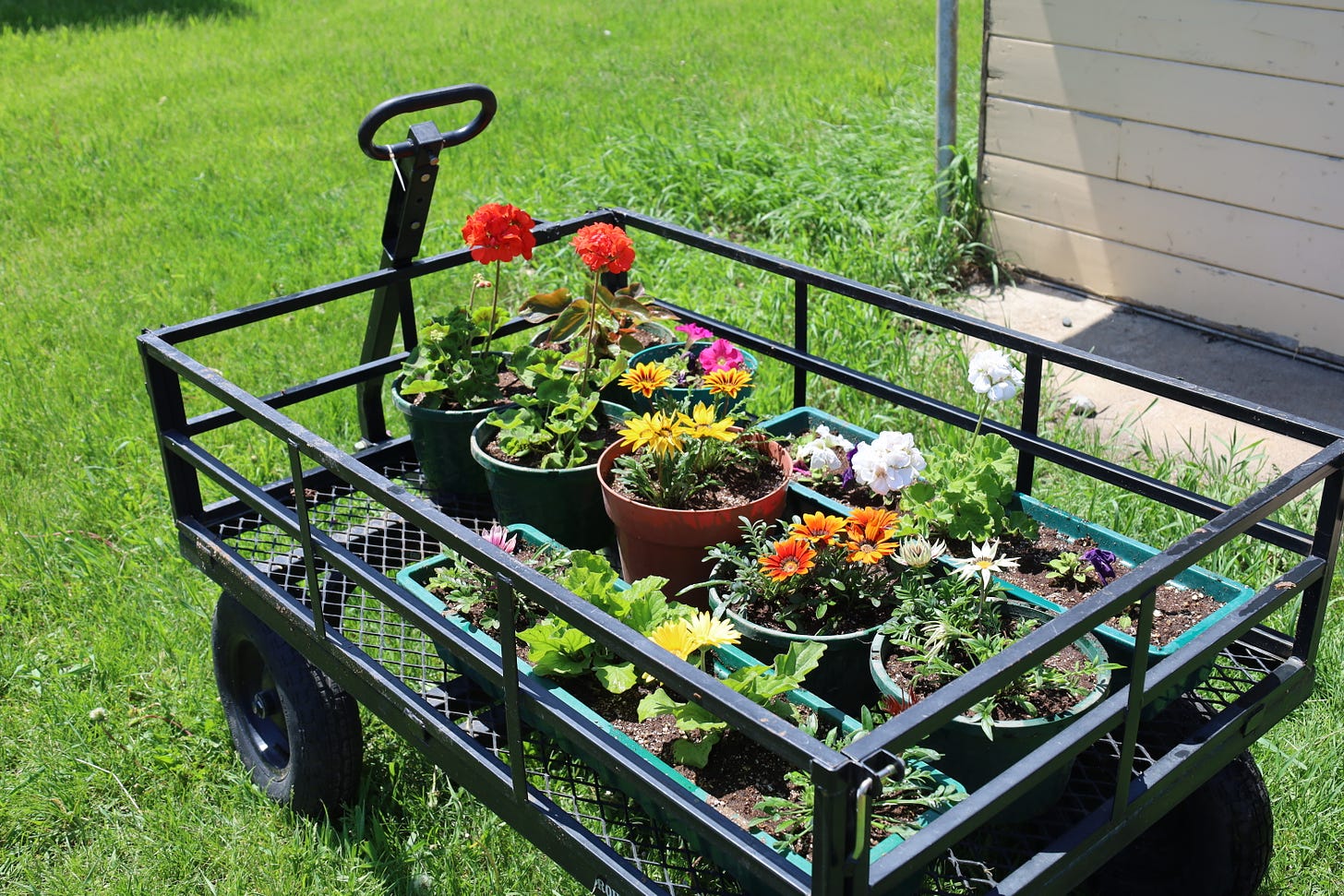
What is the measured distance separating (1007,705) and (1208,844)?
579mm

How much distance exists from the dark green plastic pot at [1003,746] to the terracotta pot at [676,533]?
472 mm

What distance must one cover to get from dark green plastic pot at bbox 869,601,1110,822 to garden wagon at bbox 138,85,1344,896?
2.1 inches

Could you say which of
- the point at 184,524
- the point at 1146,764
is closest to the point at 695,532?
the point at 1146,764

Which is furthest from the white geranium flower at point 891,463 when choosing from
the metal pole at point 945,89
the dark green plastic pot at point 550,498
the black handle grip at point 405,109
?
the metal pole at point 945,89

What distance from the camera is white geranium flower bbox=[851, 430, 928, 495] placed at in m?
2.29

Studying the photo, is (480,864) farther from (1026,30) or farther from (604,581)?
(1026,30)

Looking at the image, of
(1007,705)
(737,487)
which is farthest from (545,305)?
(1007,705)

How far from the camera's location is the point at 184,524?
2.54 metres

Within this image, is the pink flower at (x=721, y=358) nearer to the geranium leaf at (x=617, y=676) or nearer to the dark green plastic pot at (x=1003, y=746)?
the geranium leaf at (x=617, y=676)

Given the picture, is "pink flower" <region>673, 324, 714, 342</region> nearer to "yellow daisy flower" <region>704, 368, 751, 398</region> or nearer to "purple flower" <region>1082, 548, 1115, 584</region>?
"yellow daisy flower" <region>704, 368, 751, 398</region>

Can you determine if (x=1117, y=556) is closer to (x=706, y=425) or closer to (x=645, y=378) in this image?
(x=706, y=425)

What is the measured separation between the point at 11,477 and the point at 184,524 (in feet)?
6.19

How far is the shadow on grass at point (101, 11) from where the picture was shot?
33.8 feet

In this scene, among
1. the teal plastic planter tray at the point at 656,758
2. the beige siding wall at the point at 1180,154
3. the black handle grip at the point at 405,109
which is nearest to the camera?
the teal plastic planter tray at the point at 656,758
